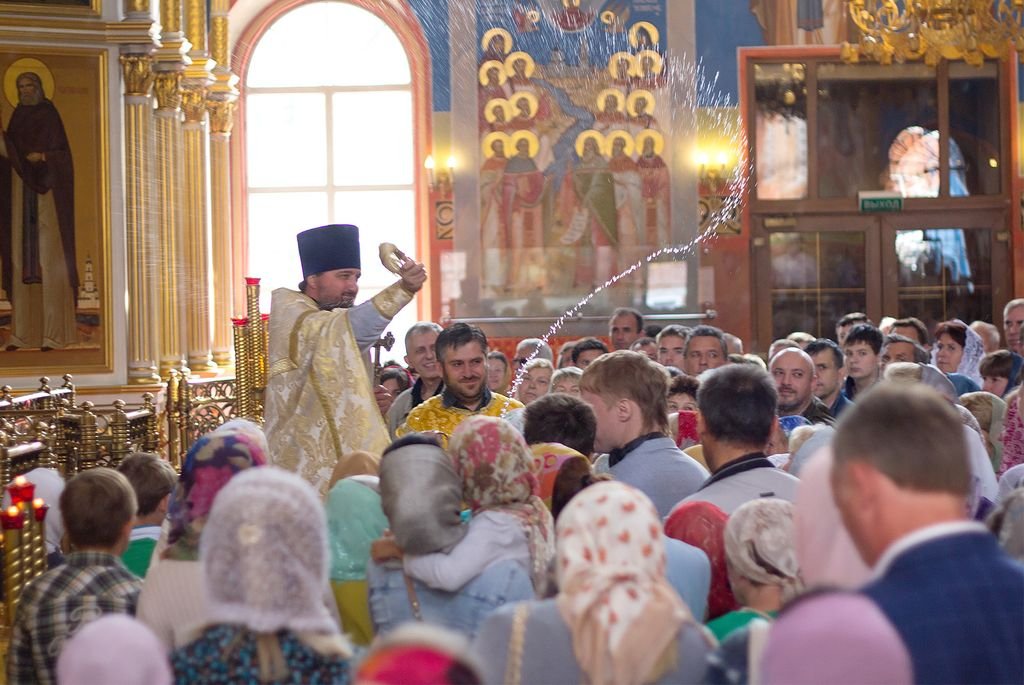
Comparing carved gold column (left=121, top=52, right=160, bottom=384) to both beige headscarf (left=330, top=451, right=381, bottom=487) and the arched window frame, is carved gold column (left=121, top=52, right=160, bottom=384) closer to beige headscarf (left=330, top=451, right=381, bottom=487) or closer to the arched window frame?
the arched window frame

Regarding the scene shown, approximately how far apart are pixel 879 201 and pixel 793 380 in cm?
1090

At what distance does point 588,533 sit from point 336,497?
4.41ft

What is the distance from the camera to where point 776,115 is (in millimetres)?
16953

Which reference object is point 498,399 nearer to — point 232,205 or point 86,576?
point 86,576

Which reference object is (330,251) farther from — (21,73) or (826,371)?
(21,73)

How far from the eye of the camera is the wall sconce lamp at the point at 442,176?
55.6 ft

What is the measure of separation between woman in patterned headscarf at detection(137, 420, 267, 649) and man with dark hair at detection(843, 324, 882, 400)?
16.7 feet

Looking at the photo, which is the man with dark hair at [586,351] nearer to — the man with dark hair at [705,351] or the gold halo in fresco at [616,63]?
the man with dark hair at [705,351]

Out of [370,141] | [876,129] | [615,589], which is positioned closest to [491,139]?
[370,141]

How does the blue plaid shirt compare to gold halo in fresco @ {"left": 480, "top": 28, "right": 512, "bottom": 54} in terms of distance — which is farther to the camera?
gold halo in fresco @ {"left": 480, "top": 28, "right": 512, "bottom": 54}

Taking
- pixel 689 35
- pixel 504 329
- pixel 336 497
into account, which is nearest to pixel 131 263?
pixel 504 329

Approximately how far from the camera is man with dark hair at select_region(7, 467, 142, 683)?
337 cm

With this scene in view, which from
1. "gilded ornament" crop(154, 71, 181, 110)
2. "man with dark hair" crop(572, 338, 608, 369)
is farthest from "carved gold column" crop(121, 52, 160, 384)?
"man with dark hair" crop(572, 338, 608, 369)

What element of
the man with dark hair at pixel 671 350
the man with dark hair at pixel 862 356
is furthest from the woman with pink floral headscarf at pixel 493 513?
the man with dark hair at pixel 671 350
